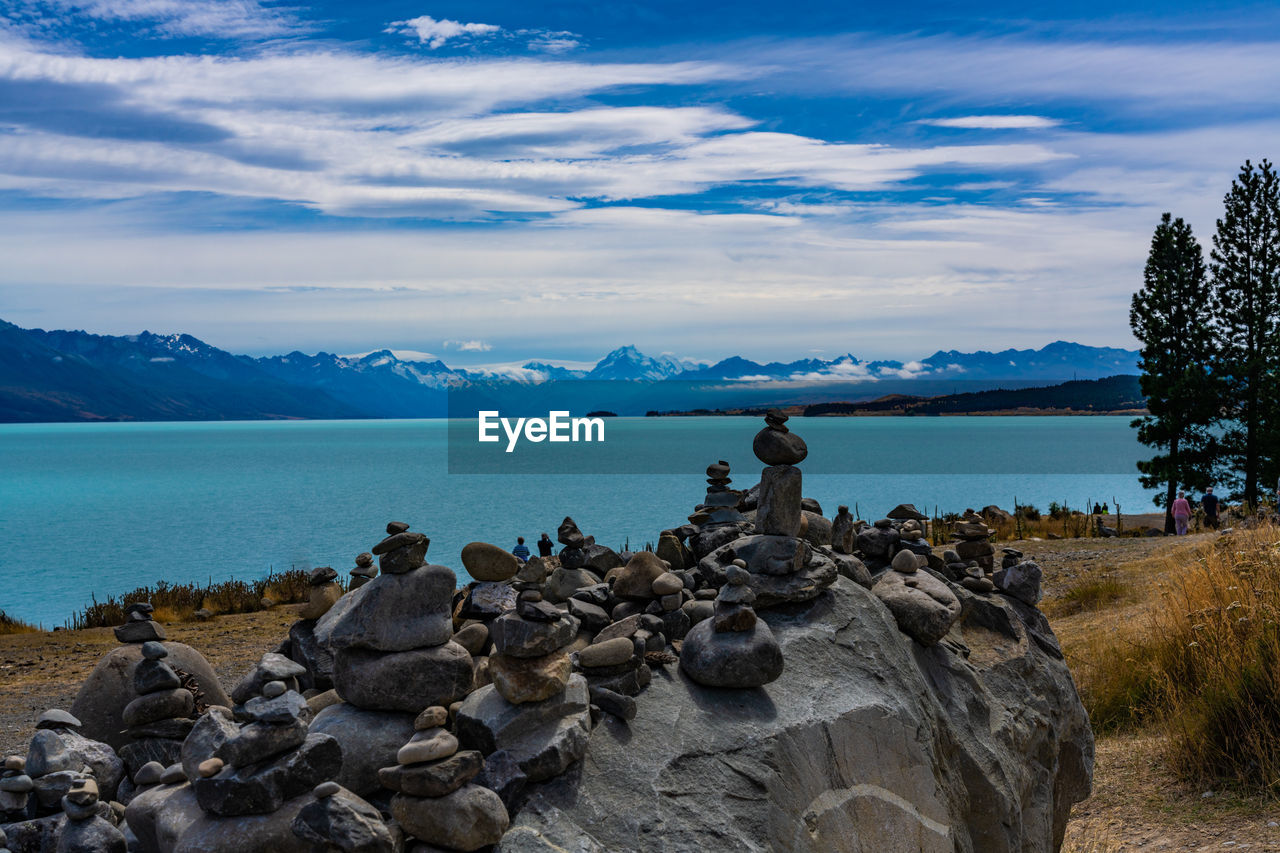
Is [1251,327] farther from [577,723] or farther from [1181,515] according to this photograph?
[577,723]

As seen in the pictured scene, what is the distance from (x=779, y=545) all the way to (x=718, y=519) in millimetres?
1936

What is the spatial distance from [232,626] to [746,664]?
19.9 metres

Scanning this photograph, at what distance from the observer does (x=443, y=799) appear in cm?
391

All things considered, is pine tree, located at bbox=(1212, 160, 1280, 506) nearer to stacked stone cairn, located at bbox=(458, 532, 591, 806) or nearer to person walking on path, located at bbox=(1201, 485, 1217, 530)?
person walking on path, located at bbox=(1201, 485, 1217, 530)

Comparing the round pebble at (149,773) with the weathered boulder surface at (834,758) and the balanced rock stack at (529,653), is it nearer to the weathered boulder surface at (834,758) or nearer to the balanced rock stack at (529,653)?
the balanced rock stack at (529,653)

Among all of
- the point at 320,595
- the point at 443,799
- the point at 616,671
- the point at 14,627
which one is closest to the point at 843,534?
the point at 616,671

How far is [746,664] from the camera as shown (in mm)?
5102

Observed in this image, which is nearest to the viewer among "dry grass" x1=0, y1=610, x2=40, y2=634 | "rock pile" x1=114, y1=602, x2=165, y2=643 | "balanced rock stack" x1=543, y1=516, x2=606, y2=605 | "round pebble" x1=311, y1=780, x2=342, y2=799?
"round pebble" x1=311, y1=780, x2=342, y2=799

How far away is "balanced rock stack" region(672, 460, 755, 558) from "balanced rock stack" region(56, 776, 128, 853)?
4467 millimetres

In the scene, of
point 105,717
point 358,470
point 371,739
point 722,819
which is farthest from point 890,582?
point 358,470

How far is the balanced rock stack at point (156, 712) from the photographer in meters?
5.26

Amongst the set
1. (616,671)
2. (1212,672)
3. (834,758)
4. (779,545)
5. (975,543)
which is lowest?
(1212,672)

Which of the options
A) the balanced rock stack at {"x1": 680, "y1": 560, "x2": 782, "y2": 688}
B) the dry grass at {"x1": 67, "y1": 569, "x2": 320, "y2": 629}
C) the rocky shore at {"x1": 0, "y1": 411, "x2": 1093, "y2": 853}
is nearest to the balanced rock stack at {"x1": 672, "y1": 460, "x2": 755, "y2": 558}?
the rocky shore at {"x1": 0, "y1": 411, "x2": 1093, "y2": 853}

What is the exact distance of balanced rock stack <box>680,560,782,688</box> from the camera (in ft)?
16.8
